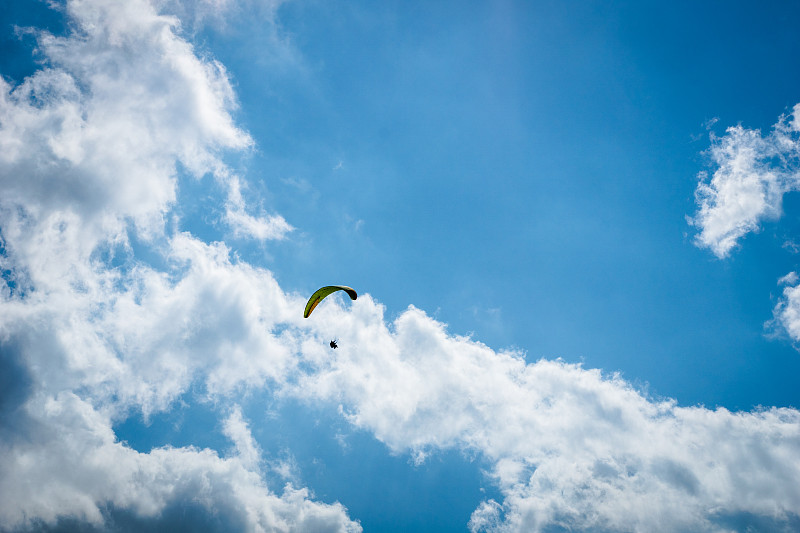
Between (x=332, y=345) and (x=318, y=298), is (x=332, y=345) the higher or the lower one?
the lower one

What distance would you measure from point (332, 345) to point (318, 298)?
7.17m

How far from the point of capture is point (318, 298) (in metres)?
60.8

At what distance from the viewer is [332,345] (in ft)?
189
